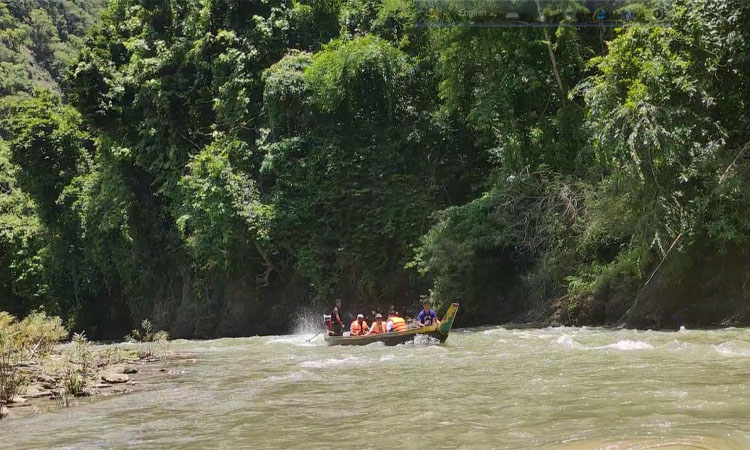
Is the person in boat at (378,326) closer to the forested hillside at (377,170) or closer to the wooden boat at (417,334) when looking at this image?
the wooden boat at (417,334)

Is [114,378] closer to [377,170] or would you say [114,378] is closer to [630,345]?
[630,345]

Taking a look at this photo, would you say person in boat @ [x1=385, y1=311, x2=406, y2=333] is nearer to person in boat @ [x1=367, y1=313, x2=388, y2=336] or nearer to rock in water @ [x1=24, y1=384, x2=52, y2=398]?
person in boat @ [x1=367, y1=313, x2=388, y2=336]

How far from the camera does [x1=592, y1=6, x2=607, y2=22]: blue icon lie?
1879 centimetres

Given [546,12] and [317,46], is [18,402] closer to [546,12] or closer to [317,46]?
[546,12]

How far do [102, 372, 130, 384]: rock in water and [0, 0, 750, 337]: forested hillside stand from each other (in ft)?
30.2

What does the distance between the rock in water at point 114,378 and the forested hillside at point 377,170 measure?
9208mm

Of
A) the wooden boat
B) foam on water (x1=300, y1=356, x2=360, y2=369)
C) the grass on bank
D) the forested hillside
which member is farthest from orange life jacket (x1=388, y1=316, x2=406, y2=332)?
the grass on bank

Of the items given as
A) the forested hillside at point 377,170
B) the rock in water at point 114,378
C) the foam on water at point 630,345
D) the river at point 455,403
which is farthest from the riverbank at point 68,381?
the forested hillside at point 377,170

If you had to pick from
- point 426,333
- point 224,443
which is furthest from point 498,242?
point 224,443

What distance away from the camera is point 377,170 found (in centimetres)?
2306

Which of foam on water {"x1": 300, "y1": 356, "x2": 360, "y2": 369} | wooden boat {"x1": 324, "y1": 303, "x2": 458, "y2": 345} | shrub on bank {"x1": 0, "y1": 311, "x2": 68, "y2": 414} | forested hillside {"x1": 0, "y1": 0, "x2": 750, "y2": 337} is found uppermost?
forested hillside {"x1": 0, "y1": 0, "x2": 750, "y2": 337}

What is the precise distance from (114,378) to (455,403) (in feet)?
21.6

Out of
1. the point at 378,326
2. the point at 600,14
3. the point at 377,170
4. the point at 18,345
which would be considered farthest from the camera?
the point at 377,170

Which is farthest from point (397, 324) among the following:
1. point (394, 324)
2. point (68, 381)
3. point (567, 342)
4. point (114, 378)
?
point (68, 381)
